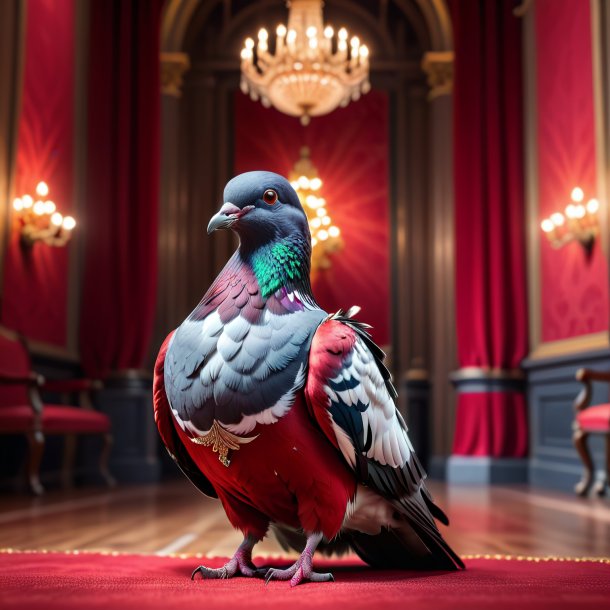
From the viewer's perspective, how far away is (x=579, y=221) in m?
5.70

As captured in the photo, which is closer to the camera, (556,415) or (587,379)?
(587,379)

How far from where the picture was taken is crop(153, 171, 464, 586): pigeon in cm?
123

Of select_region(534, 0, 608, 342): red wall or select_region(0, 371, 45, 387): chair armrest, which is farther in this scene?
select_region(534, 0, 608, 342): red wall

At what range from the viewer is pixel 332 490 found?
50.4 inches

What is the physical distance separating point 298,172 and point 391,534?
21.6 ft

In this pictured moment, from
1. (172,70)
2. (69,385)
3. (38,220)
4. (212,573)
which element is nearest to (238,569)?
(212,573)

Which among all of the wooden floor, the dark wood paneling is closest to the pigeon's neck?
the wooden floor

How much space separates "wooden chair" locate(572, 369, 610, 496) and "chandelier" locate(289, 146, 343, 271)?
3092 millimetres

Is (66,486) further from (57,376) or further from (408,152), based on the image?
(408,152)

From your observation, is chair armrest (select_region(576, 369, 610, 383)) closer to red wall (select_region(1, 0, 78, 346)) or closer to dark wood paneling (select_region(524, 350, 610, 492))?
dark wood paneling (select_region(524, 350, 610, 492))

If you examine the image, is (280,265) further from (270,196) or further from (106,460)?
(106,460)

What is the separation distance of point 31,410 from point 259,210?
399 cm

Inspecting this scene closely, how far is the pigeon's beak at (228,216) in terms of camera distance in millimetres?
1286

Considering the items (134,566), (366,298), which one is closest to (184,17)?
(366,298)
